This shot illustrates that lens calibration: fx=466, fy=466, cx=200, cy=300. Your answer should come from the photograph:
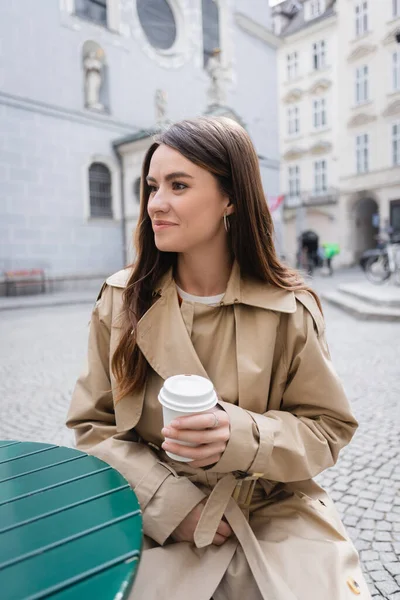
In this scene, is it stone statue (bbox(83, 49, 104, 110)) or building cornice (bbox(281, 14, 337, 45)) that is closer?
stone statue (bbox(83, 49, 104, 110))

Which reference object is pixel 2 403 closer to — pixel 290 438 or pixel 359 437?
pixel 359 437

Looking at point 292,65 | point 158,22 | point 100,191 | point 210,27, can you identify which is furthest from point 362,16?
point 100,191

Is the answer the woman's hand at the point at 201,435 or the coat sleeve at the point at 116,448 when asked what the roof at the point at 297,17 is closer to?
the coat sleeve at the point at 116,448

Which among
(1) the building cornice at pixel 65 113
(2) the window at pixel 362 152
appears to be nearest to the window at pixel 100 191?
(1) the building cornice at pixel 65 113

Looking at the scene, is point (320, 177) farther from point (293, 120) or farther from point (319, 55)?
point (319, 55)

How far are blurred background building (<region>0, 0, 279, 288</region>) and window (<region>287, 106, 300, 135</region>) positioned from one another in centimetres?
1059

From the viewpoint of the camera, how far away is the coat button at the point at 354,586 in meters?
1.10

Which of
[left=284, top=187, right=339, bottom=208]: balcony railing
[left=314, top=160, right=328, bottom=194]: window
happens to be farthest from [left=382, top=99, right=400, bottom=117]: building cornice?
[left=284, top=187, right=339, bottom=208]: balcony railing

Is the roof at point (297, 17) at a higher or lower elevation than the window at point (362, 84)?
higher

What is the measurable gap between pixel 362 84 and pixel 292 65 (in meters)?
5.53

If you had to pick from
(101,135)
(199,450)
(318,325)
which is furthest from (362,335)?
(101,135)

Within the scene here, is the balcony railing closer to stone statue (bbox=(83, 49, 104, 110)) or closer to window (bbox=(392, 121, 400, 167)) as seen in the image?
window (bbox=(392, 121, 400, 167))

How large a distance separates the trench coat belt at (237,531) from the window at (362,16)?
1177 inches

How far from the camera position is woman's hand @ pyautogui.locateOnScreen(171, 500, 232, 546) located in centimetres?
120
